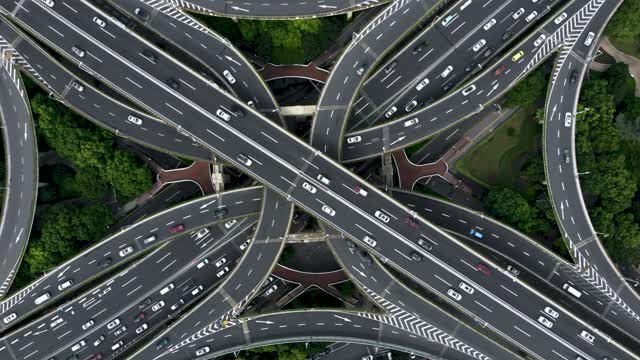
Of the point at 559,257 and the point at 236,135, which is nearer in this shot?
the point at 236,135

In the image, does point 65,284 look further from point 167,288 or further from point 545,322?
point 545,322

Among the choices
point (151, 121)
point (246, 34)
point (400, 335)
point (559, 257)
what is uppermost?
point (246, 34)

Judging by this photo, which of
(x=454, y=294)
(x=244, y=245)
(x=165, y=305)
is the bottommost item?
(x=165, y=305)

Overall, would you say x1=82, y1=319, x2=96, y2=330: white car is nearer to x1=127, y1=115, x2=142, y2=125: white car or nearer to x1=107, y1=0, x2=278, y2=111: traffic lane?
x1=127, y1=115, x2=142, y2=125: white car

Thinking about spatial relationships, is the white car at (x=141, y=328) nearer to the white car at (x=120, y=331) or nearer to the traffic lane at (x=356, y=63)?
the white car at (x=120, y=331)

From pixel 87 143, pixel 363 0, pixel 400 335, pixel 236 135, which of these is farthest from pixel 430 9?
pixel 87 143

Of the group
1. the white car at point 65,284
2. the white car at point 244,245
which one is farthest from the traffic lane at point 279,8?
the white car at point 65,284

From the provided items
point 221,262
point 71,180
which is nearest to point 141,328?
point 221,262

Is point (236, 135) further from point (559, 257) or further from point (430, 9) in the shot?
point (559, 257)
